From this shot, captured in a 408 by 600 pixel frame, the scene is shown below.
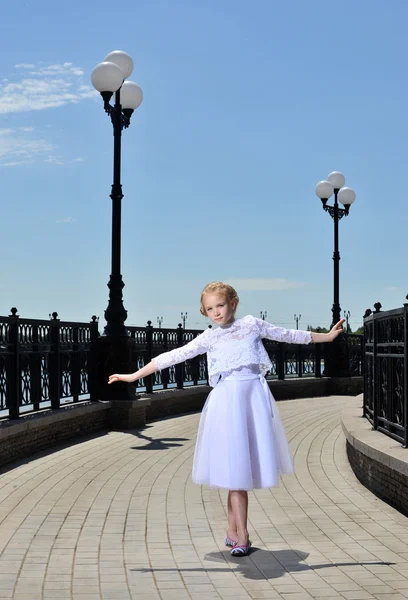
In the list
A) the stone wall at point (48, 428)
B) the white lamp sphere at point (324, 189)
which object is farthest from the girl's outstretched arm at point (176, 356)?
the white lamp sphere at point (324, 189)

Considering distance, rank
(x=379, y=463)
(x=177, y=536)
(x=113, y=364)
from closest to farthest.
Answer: (x=177, y=536) → (x=379, y=463) → (x=113, y=364)

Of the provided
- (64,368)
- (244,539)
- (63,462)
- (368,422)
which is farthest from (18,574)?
(64,368)

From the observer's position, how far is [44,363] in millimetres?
13039

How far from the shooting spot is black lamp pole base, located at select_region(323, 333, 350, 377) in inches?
1030

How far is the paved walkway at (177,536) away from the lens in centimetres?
557

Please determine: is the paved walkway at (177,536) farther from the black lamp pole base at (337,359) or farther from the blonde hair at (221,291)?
the black lamp pole base at (337,359)

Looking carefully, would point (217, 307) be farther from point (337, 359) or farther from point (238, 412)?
point (337, 359)

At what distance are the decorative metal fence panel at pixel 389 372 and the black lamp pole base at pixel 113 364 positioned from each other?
5444 mm

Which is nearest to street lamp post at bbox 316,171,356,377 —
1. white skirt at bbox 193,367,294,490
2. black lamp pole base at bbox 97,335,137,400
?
black lamp pole base at bbox 97,335,137,400

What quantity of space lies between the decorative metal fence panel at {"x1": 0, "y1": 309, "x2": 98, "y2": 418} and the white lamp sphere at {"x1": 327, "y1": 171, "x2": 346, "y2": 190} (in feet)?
41.9

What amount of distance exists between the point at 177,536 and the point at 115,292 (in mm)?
9144

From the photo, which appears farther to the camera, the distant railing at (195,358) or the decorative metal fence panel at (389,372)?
the distant railing at (195,358)

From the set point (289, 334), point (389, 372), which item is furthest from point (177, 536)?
point (389, 372)

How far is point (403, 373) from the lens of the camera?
8445mm
